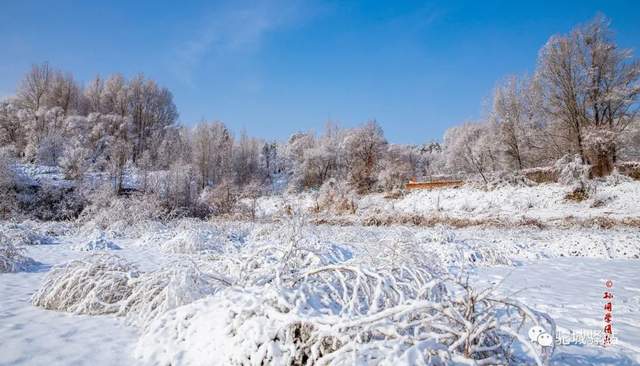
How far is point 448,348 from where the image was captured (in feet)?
6.78

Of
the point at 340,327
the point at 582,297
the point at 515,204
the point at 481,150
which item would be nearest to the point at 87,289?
the point at 340,327

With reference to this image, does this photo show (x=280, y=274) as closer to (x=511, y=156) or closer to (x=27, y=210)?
(x=27, y=210)

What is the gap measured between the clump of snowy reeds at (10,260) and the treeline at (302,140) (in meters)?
14.9

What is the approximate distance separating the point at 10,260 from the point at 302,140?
53926mm

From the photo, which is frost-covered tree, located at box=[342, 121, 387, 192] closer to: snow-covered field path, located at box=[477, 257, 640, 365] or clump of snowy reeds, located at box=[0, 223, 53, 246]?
clump of snowy reeds, located at box=[0, 223, 53, 246]

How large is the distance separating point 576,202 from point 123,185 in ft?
91.2

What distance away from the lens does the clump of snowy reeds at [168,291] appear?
3.71m

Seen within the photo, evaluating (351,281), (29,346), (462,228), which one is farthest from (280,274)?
(462,228)

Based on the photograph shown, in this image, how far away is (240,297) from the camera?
9.28 ft

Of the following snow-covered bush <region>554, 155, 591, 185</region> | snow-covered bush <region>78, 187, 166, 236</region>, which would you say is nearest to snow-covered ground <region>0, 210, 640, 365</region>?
snow-covered bush <region>78, 187, 166, 236</region>

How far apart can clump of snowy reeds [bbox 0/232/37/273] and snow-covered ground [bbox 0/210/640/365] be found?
211mm

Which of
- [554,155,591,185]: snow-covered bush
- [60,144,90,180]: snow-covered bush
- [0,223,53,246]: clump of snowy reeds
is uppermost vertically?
[60,144,90,180]: snow-covered bush

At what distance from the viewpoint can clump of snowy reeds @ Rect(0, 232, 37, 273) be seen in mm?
6465

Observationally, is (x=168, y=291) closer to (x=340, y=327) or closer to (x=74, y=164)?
(x=340, y=327)
